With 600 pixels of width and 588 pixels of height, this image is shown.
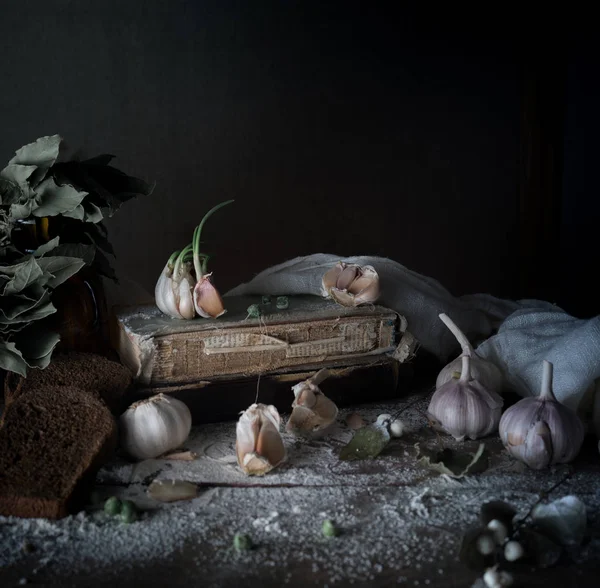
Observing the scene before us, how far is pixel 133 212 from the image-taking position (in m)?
2.73

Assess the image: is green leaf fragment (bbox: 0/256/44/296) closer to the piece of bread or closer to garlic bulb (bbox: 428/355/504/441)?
the piece of bread

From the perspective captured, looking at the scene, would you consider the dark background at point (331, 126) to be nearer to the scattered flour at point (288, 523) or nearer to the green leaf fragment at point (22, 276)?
the green leaf fragment at point (22, 276)

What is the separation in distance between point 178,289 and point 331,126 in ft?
4.10

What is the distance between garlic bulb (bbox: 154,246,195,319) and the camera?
1.88 m

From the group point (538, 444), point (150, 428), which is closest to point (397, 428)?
point (538, 444)

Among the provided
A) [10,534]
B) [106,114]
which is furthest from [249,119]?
[10,534]

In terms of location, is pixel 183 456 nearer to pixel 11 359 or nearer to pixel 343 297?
pixel 11 359

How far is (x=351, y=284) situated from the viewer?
6.54 feet

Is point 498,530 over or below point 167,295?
below

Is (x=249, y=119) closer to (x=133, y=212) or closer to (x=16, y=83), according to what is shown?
(x=133, y=212)

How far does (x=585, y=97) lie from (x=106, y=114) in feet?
5.58

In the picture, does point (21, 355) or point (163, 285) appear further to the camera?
point (163, 285)

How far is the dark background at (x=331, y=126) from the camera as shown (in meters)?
2.58

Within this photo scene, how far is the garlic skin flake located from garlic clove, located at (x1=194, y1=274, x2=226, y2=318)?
0.32 meters
